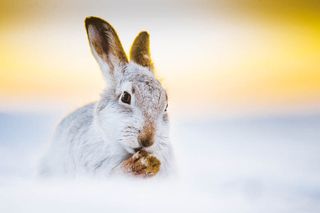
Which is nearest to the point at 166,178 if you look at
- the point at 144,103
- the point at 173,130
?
the point at 173,130

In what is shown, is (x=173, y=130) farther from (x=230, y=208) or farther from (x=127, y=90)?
(x=230, y=208)

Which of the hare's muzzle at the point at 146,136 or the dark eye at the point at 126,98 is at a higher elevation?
the dark eye at the point at 126,98

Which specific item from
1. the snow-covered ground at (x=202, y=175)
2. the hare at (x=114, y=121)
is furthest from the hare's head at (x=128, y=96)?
the snow-covered ground at (x=202, y=175)

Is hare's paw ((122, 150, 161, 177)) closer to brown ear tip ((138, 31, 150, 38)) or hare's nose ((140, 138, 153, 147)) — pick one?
hare's nose ((140, 138, 153, 147))

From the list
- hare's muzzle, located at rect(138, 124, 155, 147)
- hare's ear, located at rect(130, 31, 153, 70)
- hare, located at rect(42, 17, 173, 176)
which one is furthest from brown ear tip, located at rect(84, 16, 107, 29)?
hare's muzzle, located at rect(138, 124, 155, 147)

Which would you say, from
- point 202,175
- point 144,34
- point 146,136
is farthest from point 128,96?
point 202,175

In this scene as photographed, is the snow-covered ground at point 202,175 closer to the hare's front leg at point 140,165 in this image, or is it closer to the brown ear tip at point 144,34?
the hare's front leg at point 140,165

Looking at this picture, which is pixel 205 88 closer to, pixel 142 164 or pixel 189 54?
Answer: pixel 189 54
